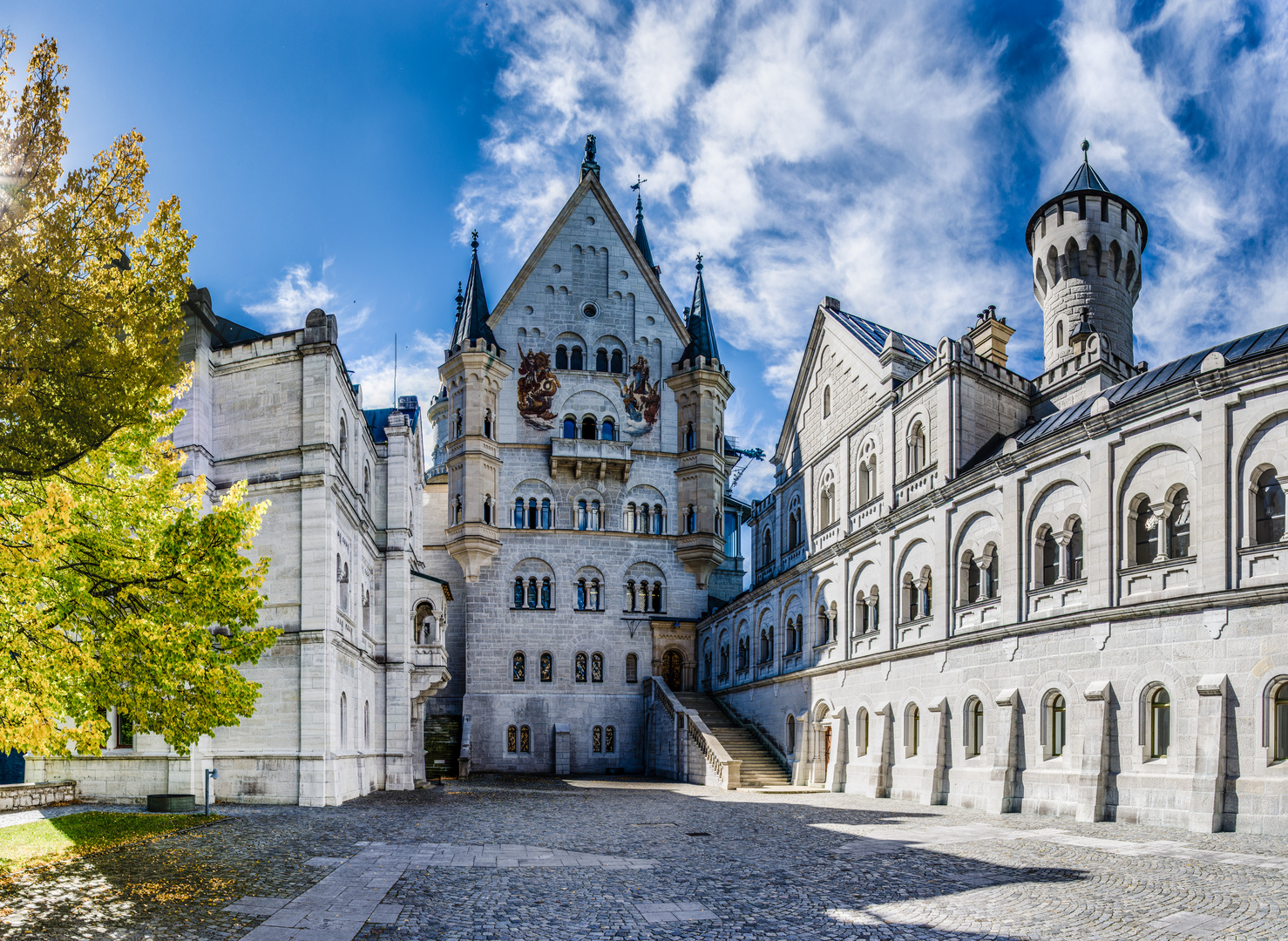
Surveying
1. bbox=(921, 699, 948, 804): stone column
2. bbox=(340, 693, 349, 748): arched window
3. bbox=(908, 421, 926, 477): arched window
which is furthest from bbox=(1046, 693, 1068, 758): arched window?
bbox=(340, 693, 349, 748): arched window

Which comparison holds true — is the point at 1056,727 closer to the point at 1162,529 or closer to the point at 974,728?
the point at 974,728

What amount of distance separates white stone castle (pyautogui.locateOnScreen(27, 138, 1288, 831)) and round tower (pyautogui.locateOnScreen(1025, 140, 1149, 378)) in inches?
5.4

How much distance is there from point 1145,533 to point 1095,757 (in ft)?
16.5

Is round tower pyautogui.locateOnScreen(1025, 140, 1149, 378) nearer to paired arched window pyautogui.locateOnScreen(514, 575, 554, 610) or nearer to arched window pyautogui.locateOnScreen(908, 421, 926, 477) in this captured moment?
arched window pyautogui.locateOnScreen(908, 421, 926, 477)

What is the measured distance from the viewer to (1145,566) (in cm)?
2114

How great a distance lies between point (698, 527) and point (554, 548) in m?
7.61

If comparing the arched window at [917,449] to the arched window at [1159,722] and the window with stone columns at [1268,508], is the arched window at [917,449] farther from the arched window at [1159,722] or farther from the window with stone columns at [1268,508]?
the window with stone columns at [1268,508]

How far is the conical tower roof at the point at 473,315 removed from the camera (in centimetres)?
5034

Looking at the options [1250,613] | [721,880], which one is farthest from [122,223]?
[1250,613]

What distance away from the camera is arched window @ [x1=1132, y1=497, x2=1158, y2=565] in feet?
70.5

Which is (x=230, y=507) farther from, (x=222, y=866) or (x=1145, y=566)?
(x=1145, y=566)

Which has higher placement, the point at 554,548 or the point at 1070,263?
the point at 1070,263

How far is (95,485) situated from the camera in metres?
13.1

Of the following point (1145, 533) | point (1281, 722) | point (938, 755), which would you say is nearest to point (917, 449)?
point (938, 755)
